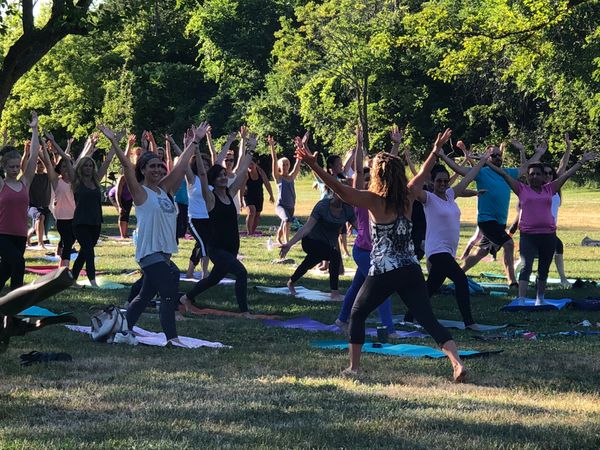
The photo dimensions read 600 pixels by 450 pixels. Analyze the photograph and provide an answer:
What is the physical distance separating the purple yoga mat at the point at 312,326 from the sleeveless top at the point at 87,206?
3.38 meters

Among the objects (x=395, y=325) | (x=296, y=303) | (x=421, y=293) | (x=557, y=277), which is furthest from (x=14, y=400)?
(x=557, y=277)

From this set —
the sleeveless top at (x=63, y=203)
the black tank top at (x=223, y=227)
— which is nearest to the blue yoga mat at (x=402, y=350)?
the black tank top at (x=223, y=227)

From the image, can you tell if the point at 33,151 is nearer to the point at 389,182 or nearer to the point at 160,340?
the point at 160,340

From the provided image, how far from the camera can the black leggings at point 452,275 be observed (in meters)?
10.7

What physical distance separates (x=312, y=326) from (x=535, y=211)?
3.38 meters

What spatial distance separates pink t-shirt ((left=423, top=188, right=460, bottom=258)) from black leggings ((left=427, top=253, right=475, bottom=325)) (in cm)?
7

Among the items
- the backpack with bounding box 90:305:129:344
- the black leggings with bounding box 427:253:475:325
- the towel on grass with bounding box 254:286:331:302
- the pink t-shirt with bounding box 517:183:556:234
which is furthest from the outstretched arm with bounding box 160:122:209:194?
the pink t-shirt with bounding box 517:183:556:234

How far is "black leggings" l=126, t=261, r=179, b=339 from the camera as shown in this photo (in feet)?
29.5

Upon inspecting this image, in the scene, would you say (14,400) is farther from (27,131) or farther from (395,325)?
(27,131)

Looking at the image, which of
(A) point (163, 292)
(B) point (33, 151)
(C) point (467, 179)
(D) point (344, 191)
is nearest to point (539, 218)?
(C) point (467, 179)

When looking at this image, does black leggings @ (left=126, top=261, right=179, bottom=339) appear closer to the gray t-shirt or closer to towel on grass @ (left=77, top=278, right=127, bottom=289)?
the gray t-shirt

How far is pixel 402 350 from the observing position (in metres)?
9.02

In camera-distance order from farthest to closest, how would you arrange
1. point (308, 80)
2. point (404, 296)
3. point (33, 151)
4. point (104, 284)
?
point (308, 80)
point (104, 284)
point (33, 151)
point (404, 296)

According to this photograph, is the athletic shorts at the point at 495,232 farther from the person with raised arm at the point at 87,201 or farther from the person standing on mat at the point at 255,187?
the person standing on mat at the point at 255,187
